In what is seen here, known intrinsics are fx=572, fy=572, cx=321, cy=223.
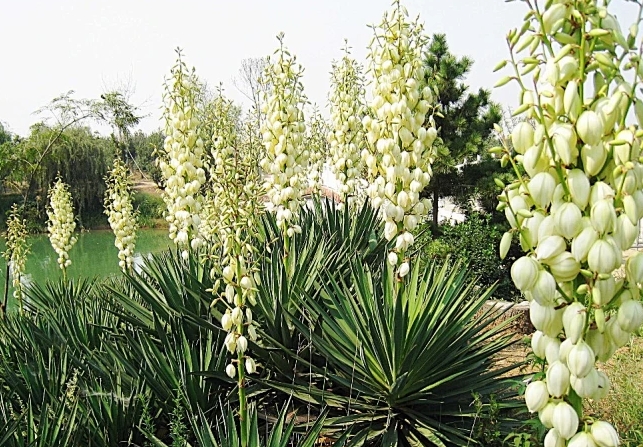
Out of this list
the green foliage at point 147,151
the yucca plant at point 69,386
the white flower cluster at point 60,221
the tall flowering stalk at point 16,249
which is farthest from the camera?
the green foliage at point 147,151

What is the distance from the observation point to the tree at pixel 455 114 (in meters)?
7.02

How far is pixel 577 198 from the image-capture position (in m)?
1.01

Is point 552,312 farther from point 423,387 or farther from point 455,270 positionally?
point 455,270

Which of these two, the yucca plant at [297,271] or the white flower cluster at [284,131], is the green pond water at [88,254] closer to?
the yucca plant at [297,271]

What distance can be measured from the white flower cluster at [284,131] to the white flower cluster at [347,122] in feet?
4.74

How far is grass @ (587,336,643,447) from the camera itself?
8.95 ft

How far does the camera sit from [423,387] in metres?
2.50

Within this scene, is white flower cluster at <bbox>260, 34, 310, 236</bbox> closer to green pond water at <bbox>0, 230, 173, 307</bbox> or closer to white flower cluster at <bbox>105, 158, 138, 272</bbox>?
white flower cluster at <bbox>105, 158, 138, 272</bbox>

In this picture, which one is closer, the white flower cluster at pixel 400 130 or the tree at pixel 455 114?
the white flower cluster at pixel 400 130

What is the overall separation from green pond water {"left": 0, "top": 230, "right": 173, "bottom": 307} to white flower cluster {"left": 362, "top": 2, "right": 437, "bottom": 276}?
8.27 meters

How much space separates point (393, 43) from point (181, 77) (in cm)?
137

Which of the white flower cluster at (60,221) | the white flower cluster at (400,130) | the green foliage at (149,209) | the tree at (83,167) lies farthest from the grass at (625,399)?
the tree at (83,167)

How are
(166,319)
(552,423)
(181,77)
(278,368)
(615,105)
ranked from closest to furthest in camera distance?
(615,105), (552,423), (278,368), (166,319), (181,77)

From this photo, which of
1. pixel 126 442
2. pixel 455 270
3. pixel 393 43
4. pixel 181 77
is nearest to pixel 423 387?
pixel 455 270
